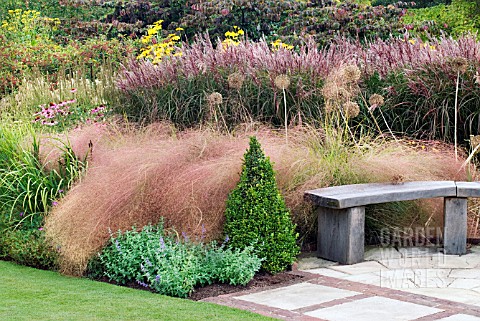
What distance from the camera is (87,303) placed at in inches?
205

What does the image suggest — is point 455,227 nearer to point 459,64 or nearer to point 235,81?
point 459,64

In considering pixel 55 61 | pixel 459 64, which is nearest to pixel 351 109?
pixel 459 64

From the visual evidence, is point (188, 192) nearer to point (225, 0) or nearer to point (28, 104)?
point (28, 104)

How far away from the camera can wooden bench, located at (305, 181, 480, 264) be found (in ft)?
20.8

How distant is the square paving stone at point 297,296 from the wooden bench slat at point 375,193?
84 centimetres

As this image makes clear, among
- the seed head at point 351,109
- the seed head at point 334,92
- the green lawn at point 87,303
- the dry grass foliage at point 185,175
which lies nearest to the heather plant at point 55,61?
the dry grass foliage at point 185,175

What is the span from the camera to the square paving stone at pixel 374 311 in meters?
4.83

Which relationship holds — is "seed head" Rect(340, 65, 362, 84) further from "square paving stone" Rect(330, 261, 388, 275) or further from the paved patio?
"square paving stone" Rect(330, 261, 388, 275)

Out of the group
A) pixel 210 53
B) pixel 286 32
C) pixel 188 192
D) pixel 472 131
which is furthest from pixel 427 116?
pixel 286 32

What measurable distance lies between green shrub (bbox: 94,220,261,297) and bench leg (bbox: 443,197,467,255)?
1.79 meters

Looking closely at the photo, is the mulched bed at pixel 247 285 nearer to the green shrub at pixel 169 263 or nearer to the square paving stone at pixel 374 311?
the green shrub at pixel 169 263

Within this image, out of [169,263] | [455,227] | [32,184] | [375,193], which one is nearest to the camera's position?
[169,263]

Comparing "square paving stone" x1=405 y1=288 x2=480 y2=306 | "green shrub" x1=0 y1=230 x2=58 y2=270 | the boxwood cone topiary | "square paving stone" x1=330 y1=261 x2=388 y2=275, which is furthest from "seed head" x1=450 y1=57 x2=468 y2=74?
"green shrub" x1=0 y1=230 x2=58 y2=270

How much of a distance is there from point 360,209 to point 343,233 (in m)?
0.24
